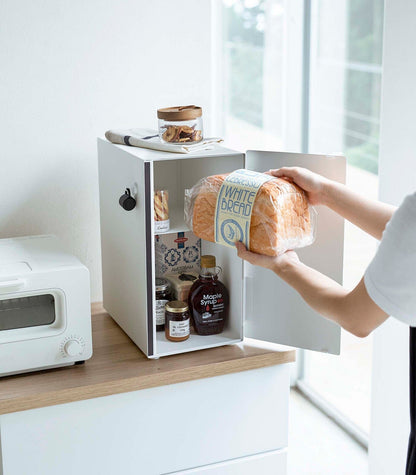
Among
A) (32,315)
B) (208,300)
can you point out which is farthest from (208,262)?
(32,315)

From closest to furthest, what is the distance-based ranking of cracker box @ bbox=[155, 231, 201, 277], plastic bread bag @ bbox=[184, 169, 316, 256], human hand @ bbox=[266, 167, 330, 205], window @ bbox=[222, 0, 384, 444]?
plastic bread bag @ bbox=[184, 169, 316, 256]
human hand @ bbox=[266, 167, 330, 205]
cracker box @ bbox=[155, 231, 201, 277]
window @ bbox=[222, 0, 384, 444]

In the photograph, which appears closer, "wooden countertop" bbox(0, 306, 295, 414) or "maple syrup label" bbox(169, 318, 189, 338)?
"wooden countertop" bbox(0, 306, 295, 414)

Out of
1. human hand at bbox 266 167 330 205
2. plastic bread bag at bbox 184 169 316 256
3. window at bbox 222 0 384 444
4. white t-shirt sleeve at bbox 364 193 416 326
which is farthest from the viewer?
window at bbox 222 0 384 444

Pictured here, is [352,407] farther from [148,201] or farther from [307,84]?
[148,201]

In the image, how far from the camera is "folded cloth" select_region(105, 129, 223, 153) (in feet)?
5.02

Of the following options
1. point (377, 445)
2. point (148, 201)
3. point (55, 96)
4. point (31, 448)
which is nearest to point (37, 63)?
point (55, 96)

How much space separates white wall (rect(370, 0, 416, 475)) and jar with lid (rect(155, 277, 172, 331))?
0.64m

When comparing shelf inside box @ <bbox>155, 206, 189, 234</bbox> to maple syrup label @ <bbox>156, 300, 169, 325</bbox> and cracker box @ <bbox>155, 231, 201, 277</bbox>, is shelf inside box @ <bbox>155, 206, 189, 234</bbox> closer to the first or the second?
cracker box @ <bbox>155, 231, 201, 277</bbox>

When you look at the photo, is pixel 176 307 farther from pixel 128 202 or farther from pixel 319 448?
pixel 319 448

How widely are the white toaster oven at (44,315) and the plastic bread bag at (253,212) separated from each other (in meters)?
0.30

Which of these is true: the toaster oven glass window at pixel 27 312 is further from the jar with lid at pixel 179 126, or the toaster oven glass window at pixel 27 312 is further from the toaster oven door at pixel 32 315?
the jar with lid at pixel 179 126

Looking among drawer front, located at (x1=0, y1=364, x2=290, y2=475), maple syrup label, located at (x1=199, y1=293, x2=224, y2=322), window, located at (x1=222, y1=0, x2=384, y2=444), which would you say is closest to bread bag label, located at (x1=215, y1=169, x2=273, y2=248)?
maple syrup label, located at (x1=199, y1=293, x2=224, y2=322)

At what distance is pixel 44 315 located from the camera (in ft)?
5.11

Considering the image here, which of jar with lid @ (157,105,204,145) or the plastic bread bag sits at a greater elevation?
jar with lid @ (157,105,204,145)
